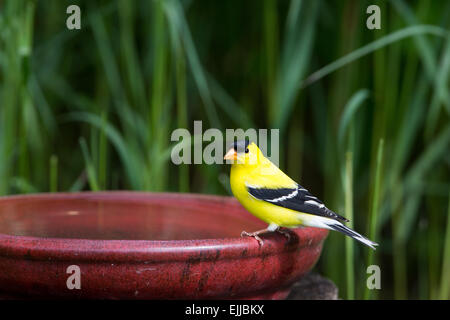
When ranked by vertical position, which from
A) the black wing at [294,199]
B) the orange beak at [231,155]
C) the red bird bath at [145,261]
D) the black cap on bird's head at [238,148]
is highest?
the black cap on bird's head at [238,148]

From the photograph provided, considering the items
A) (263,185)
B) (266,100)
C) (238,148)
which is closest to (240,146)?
(238,148)

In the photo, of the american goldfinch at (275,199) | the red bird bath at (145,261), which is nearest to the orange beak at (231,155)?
the american goldfinch at (275,199)

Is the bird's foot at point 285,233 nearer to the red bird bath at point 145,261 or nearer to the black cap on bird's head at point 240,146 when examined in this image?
the red bird bath at point 145,261

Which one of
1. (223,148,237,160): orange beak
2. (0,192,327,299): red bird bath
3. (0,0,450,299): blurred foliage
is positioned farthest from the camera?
(0,0,450,299): blurred foliage

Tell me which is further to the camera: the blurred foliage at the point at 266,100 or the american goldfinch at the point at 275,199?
the blurred foliage at the point at 266,100

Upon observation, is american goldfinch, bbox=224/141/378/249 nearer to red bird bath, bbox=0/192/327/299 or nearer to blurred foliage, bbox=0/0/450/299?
red bird bath, bbox=0/192/327/299

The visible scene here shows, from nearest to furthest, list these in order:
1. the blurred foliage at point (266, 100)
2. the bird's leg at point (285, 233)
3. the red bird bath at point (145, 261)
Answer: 1. the red bird bath at point (145, 261)
2. the bird's leg at point (285, 233)
3. the blurred foliage at point (266, 100)

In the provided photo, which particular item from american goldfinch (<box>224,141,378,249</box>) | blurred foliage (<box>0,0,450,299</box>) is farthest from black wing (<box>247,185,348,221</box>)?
blurred foliage (<box>0,0,450,299</box>)

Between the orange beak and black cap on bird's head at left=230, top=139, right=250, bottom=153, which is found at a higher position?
black cap on bird's head at left=230, top=139, right=250, bottom=153
